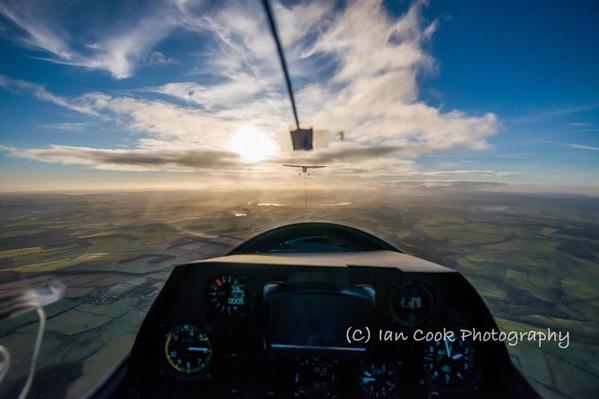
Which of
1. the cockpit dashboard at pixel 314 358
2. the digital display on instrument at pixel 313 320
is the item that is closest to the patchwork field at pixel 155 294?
the cockpit dashboard at pixel 314 358

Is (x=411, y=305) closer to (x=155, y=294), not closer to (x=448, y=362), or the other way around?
(x=448, y=362)

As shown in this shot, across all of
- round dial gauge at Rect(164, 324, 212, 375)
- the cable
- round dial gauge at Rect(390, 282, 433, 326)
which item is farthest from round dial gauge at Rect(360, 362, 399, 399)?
the cable

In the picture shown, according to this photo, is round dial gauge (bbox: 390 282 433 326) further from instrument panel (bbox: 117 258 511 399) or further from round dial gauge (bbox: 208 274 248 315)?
round dial gauge (bbox: 208 274 248 315)

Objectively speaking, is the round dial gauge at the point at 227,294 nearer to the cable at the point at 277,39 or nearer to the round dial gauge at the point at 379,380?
the round dial gauge at the point at 379,380

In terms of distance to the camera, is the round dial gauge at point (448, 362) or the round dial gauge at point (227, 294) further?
the round dial gauge at point (227, 294)

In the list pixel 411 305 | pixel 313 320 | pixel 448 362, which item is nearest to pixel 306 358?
pixel 313 320

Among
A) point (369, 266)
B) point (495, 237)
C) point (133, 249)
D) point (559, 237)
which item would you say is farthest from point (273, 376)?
point (559, 237)

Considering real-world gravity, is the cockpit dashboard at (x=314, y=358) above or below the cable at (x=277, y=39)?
below
